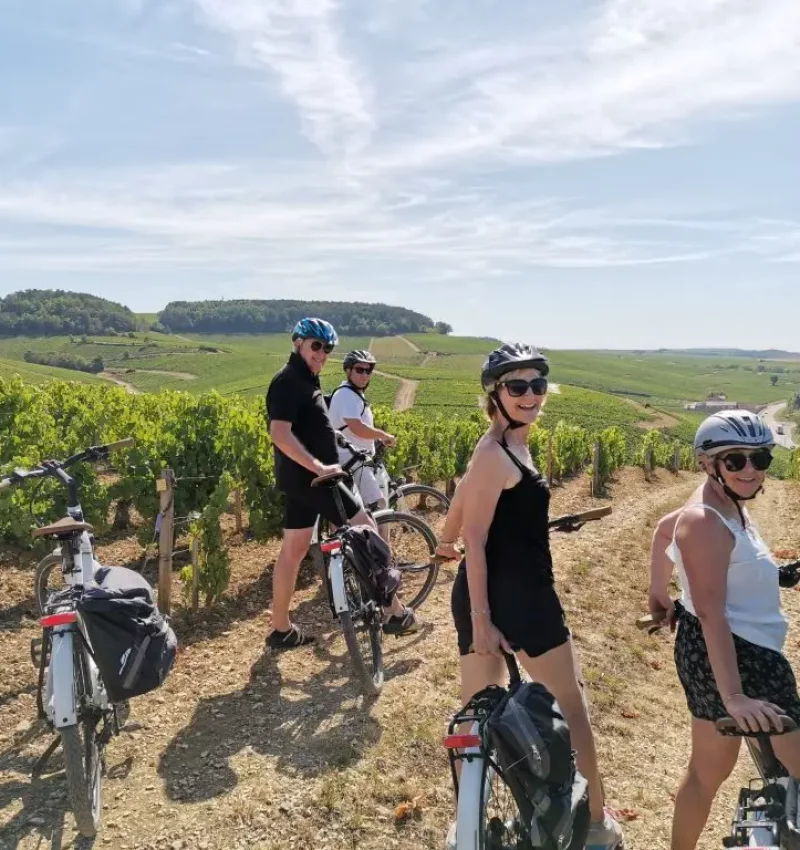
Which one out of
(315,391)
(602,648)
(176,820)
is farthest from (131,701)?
(602,648)

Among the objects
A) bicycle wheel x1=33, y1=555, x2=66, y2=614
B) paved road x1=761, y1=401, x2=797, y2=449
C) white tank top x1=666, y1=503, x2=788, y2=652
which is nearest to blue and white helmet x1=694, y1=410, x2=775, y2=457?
white tank top x1=666, y1=503, x2=788, y2=652

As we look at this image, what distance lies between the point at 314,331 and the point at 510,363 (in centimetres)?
212

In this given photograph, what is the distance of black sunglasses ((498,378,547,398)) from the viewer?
2.74m

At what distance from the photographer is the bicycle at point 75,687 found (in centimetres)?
301

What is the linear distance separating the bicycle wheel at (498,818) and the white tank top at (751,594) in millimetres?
987

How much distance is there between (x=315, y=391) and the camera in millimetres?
4637

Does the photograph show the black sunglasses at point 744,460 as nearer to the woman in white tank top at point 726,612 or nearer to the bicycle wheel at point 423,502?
the woman in white tank top at point 726,612

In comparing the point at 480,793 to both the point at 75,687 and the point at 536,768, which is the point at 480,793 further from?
the point at 75,687

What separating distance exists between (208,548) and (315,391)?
233cm

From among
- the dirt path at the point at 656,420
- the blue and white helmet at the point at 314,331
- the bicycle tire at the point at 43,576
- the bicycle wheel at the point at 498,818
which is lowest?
the dirt path at the point at 656,420

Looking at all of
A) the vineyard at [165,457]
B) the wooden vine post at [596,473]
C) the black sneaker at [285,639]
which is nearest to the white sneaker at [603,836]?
the black sneaker at [285,639]

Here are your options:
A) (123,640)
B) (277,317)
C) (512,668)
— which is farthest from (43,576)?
(277,317)

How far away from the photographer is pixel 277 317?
520 feet

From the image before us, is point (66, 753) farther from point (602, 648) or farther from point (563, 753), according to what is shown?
point (602, 648)
